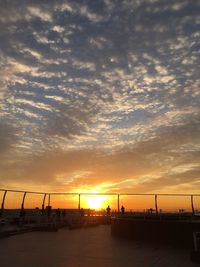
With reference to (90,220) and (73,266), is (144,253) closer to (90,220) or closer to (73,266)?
(73,266)

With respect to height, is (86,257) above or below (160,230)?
below

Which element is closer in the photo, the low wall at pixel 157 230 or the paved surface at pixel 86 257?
the paved surface at pixel 86 257

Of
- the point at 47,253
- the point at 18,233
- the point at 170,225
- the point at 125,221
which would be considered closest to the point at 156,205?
the point at 125,221

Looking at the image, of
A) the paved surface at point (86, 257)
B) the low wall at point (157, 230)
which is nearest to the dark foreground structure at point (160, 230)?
the low wall at point (157, 230)

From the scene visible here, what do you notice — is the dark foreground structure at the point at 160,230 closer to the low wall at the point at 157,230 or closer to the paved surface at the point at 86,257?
the low wall at the point at 157,230

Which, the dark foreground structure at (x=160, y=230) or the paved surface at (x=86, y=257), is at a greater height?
the dark foreground structure at (x=160, y=230)

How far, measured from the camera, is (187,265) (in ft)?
35.1

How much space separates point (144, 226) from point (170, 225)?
7.00 ft

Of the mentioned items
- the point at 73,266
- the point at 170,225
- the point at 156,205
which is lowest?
the point at 73,266

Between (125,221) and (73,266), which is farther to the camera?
(125,221)

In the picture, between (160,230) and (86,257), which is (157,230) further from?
(86,257)

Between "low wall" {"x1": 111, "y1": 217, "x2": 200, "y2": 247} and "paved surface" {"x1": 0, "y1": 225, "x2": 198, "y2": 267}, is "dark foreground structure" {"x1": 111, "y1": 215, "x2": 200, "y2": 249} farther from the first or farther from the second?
"paved surface" {"x1": 0, "y1": 225, "x2": 198, "y2": 267}

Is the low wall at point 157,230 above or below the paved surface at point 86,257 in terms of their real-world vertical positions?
above

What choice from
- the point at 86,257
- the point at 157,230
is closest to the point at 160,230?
the point at 157,230
